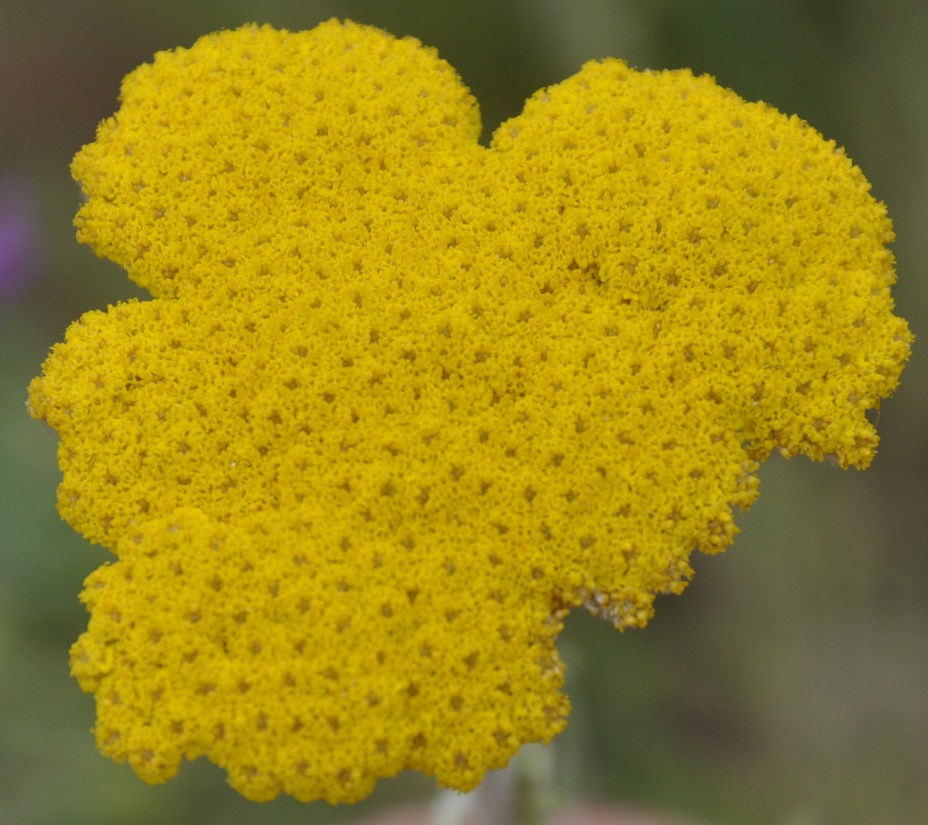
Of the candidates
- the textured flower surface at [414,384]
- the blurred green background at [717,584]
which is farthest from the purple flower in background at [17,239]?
the textured flower surface at [414,384]

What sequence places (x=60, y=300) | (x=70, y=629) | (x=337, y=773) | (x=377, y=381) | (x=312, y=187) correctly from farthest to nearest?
(x=60, y=300) < (x=70, y=629) < (x=312, y=187) < (x=377, y=381) < (x=337, y=773)

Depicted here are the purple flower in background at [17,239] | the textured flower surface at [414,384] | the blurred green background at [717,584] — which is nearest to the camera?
the textured flower surface at [414,384]

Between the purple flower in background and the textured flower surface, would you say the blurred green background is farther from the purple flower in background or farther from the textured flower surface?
the textured flower surface

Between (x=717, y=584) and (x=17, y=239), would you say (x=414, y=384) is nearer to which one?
(x=717, y=584)

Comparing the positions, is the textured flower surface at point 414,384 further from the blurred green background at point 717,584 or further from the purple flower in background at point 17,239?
the purple flower in background at point 17,239

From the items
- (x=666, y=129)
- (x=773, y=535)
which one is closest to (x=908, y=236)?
(x=773, y=535)

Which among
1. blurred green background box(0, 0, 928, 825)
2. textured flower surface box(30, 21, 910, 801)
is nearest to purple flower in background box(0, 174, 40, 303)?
blurred green background box(0, 0, 928, 825)

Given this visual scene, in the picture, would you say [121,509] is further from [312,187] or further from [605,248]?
[605,248]

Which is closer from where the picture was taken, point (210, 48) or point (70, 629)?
point (210, 48)
